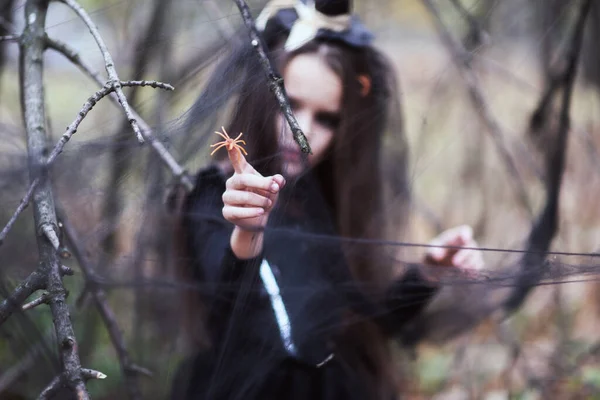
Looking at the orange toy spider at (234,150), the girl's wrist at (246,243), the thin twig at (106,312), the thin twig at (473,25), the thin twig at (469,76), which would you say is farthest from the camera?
the thin twig at (469,76)

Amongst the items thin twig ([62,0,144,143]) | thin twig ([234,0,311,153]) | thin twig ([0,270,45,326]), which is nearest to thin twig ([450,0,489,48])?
thin twig ([234,0,311,153])

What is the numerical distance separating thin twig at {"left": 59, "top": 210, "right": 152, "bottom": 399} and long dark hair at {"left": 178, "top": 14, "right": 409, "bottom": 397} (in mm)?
367

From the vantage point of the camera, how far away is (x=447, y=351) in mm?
2734

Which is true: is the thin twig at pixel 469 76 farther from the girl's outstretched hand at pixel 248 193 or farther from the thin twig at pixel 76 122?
the thin twig at pixel 76 122

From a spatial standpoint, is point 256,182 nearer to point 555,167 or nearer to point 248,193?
point 248,193

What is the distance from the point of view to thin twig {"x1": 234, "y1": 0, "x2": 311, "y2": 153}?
725 millimetres

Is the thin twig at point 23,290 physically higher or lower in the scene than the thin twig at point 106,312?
higher

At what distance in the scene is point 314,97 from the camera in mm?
1289

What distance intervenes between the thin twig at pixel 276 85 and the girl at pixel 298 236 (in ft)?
0.14


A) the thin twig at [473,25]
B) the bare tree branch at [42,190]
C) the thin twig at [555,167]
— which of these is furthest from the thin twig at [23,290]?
the thin twig at [473,25]

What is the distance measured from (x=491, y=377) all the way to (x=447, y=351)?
23cm

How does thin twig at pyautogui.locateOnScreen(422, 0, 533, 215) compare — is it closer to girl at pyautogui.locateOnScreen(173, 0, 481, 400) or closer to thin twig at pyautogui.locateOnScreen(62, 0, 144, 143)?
girl at pyautogui.locateOnScreen(173, 0, 481, 400)

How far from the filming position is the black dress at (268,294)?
1031mm

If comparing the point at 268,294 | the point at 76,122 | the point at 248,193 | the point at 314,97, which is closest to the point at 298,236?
the point at 268,294
